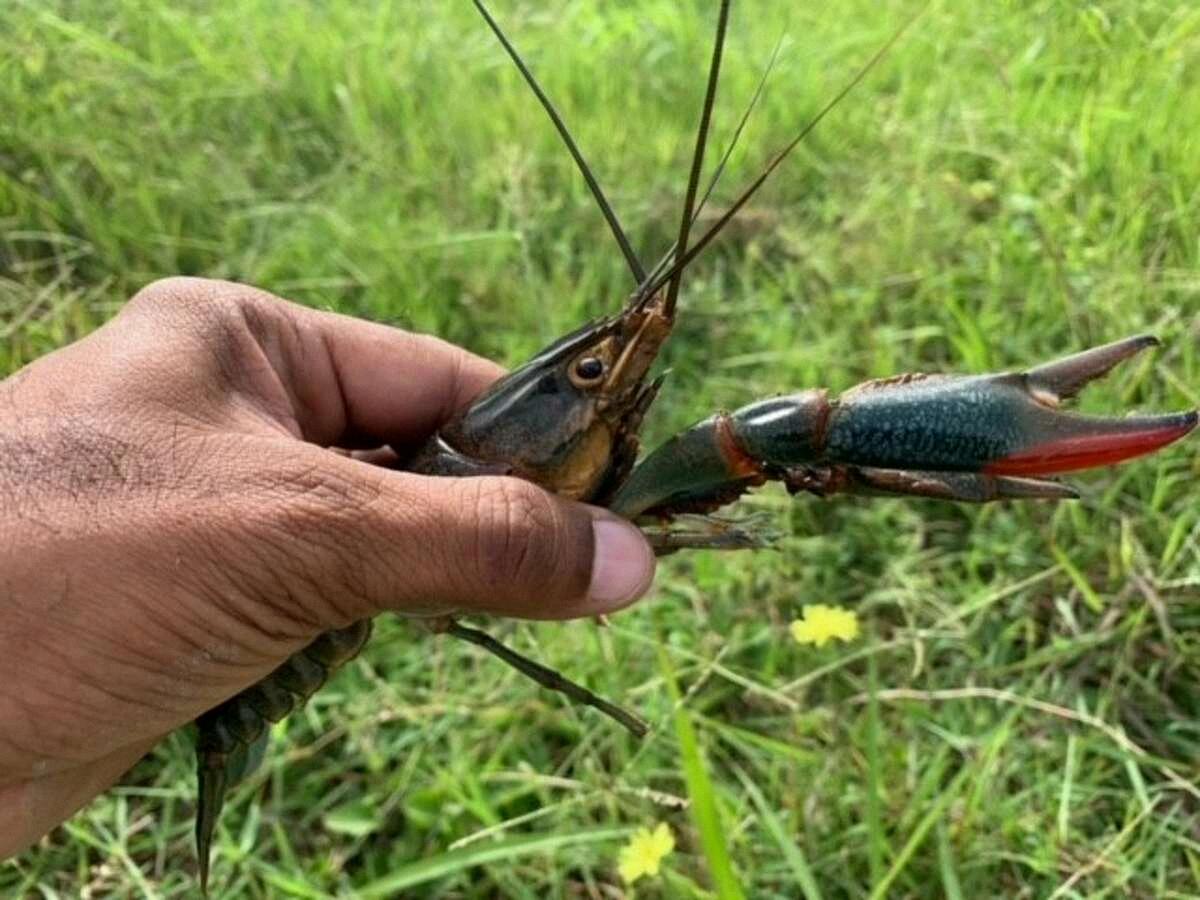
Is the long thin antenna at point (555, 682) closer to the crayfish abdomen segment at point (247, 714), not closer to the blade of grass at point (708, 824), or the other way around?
the crayfish abdomen segment at point (247, 714)

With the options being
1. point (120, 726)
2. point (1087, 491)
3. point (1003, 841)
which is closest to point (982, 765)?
point (1003, 841)

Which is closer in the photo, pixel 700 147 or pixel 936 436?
pixel 700 147

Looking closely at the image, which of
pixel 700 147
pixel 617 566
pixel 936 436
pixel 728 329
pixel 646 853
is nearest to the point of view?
pixel 700 147

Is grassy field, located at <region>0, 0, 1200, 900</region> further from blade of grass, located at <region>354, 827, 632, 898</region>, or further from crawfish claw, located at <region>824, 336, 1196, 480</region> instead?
crawfish claw, located at <region>824, 336, 1196, 480</region>

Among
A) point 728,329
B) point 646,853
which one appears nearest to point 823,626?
point 646,853

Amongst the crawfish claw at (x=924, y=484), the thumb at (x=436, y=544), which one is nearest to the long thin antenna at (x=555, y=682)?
the thumb at (x=436, y=544)

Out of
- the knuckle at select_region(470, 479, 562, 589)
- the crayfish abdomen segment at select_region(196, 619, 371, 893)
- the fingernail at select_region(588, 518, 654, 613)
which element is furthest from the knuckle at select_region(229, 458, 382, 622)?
the crayfish abdomen segment at select_region(196, 619, 371, 893)

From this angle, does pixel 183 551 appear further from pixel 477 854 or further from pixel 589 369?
pixel 477 854
